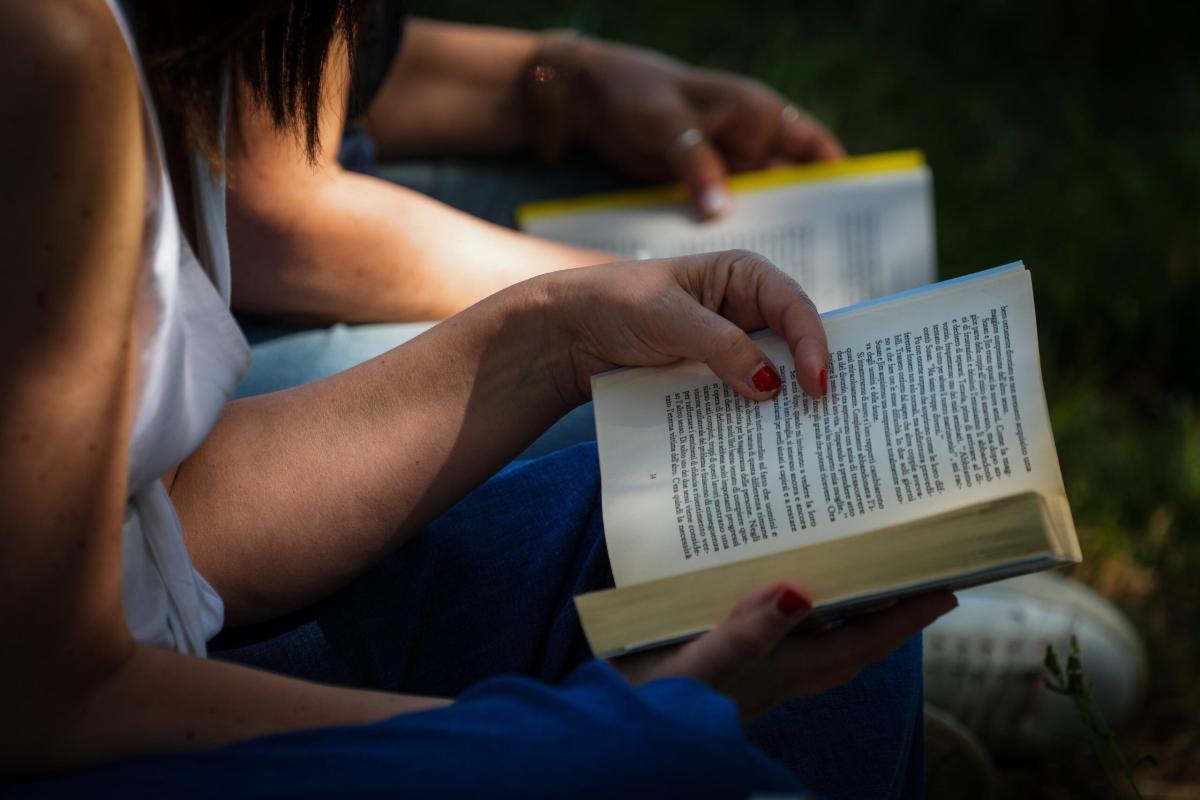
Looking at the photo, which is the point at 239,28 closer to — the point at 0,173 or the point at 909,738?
the point at 0,173

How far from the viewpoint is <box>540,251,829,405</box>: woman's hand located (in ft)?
3.11

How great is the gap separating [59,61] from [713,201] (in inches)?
43.1

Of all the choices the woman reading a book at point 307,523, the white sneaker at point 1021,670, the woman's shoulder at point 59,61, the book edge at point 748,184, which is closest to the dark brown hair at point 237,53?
the woman reading a book at point 307,523

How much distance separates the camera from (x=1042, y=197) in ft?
7.98

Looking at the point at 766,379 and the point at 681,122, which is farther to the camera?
the point at 681,122

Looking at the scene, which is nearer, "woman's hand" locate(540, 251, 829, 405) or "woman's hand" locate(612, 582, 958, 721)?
"woman's hand" locate(612, 582, 958, 721)

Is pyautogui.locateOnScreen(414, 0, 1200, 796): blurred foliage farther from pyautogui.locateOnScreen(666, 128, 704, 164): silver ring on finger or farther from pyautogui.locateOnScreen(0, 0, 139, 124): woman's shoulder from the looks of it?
pyautogui.locateOnScreen(0, 0, 139, 124): woman's shoulder

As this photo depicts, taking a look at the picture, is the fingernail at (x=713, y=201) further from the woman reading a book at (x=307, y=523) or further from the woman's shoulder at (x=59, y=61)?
the woman's shoulder at (x=59, y=61)

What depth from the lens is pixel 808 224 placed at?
1665mm

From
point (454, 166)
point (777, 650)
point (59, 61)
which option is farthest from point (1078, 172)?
point (59, 61)

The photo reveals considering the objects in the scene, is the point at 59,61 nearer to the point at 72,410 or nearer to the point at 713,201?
the point at 72,410

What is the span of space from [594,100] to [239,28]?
0.92 meters

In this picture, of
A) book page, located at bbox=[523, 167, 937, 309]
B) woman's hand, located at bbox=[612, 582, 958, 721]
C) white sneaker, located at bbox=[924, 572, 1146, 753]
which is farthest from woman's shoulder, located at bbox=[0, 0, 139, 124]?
white sneaker, located at bbox=[924, 572, 1146, 753]

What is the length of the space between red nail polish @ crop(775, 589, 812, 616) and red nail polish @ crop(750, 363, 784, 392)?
19 cm
